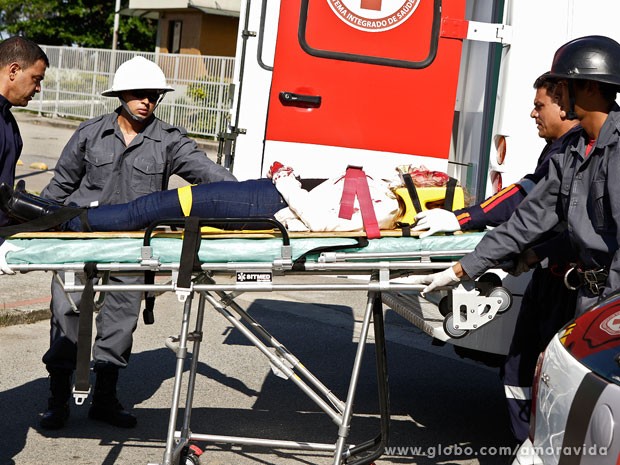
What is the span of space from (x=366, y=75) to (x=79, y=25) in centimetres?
3679

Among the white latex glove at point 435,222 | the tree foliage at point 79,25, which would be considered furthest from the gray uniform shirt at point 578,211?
the tree foliage at point 79,25

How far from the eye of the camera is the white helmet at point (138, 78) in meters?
4.92

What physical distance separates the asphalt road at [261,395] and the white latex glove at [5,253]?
1249mm

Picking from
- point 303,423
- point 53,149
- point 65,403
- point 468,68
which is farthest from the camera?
point 53,149

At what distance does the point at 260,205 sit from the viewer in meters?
4.48

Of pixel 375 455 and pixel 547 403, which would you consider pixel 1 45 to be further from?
pixel 547 403

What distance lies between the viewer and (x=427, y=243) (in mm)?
4059

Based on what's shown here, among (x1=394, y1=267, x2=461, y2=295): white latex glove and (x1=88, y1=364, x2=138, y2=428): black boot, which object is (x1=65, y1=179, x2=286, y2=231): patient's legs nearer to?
(x1=394, y1=267, x2=461, y2=295): white latex glove

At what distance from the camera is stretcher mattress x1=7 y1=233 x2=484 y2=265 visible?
3945mm

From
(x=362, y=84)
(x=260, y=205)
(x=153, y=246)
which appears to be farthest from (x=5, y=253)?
(x=362, y=84)

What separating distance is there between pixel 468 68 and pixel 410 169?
2.29 m

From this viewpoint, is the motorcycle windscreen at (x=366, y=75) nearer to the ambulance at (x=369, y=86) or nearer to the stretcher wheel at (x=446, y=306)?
the ambulance at (x=369, y=86)

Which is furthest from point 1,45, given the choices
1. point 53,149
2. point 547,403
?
point 53,149

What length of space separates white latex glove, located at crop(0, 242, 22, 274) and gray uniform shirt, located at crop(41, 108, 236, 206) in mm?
1202
